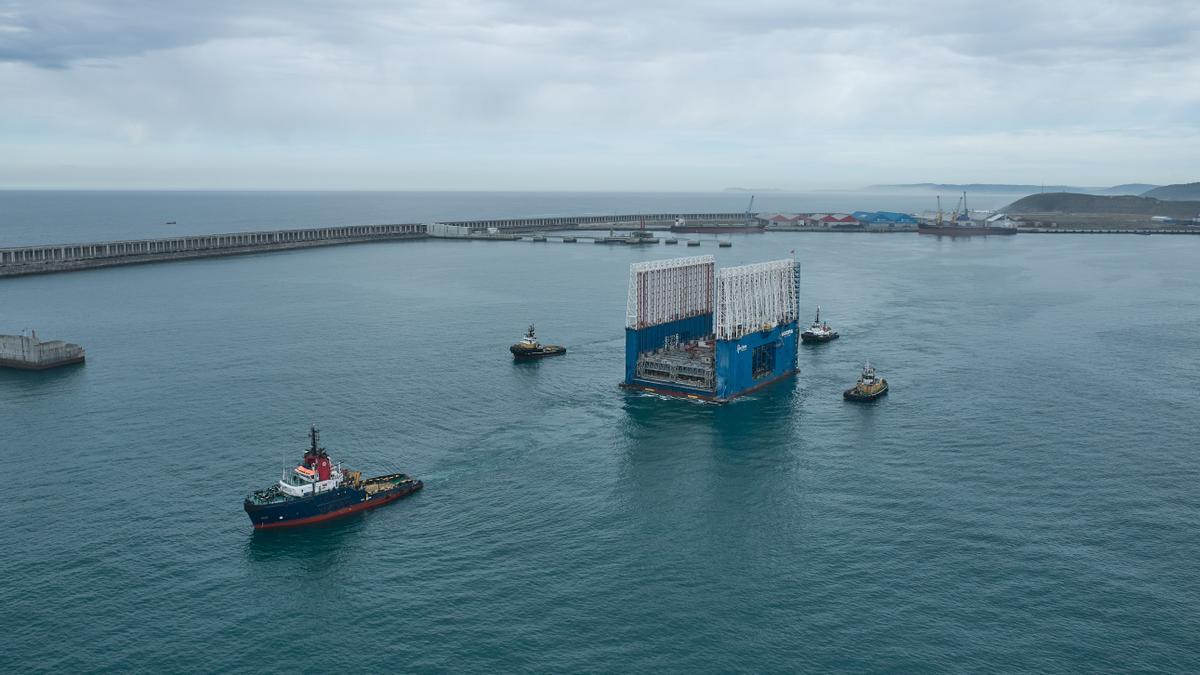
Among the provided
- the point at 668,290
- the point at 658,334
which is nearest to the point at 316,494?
the point at 658,334

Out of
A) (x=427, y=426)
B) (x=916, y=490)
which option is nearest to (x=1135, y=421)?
(x=916, y=490)

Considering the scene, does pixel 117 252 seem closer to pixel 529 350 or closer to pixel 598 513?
pixel 529 350

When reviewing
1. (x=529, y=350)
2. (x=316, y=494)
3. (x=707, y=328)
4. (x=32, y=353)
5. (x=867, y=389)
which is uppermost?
(x=707, y=328)

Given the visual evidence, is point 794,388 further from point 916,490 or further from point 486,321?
point 486,321

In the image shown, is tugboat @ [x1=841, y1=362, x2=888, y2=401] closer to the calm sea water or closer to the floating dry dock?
the calm sea water

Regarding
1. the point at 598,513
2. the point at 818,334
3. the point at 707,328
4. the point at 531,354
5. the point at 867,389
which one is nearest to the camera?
the point at 598,513

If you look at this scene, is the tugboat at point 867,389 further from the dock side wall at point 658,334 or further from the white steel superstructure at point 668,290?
the white steel superstructure at point 668,290
